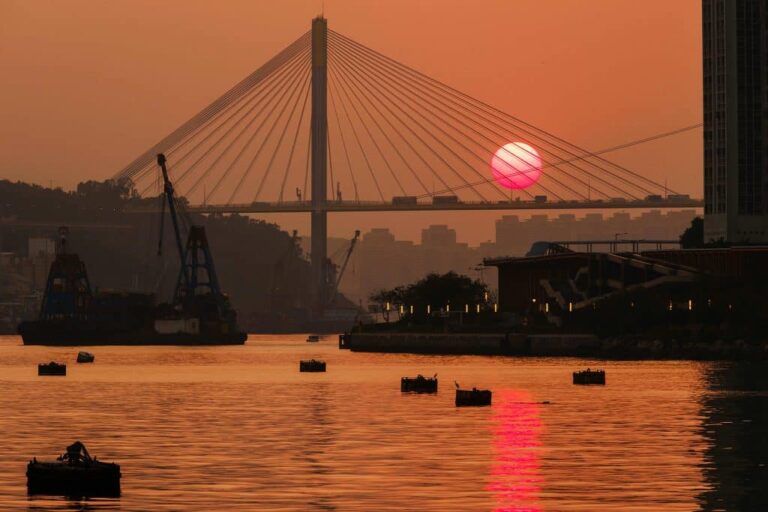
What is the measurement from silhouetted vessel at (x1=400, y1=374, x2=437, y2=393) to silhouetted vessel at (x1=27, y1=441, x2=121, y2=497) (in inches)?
2334

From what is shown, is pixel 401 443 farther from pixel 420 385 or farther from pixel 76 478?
pixel 420 385

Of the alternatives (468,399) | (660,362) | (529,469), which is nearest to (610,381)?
(468,399)

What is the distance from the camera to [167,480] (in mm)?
61438

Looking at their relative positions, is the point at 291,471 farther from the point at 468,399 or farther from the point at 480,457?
the point at 468,399

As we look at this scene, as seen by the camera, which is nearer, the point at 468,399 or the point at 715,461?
the point at 715,461

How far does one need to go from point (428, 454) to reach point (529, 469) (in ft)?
21.0

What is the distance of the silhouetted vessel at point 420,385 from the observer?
115375 millimetres

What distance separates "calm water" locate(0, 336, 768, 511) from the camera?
5669 cm

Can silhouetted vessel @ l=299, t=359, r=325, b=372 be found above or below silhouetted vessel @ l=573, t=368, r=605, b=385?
above

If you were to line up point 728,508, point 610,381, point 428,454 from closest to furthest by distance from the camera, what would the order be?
point 728,508 < point 428,454 < point 610,381

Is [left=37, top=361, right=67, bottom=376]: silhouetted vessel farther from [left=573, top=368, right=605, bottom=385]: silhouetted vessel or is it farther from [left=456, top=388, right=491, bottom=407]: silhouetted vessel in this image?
[left=456, top=388, right=491, bottom=407]: silhouetted vessel

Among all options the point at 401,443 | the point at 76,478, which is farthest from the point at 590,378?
the point at 76,478

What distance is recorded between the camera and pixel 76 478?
56.5m

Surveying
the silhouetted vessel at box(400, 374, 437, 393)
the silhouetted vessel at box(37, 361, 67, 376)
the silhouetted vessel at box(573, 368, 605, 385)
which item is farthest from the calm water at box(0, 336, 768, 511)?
the silhouetted vessel at box(37, 361, 67, 376)
